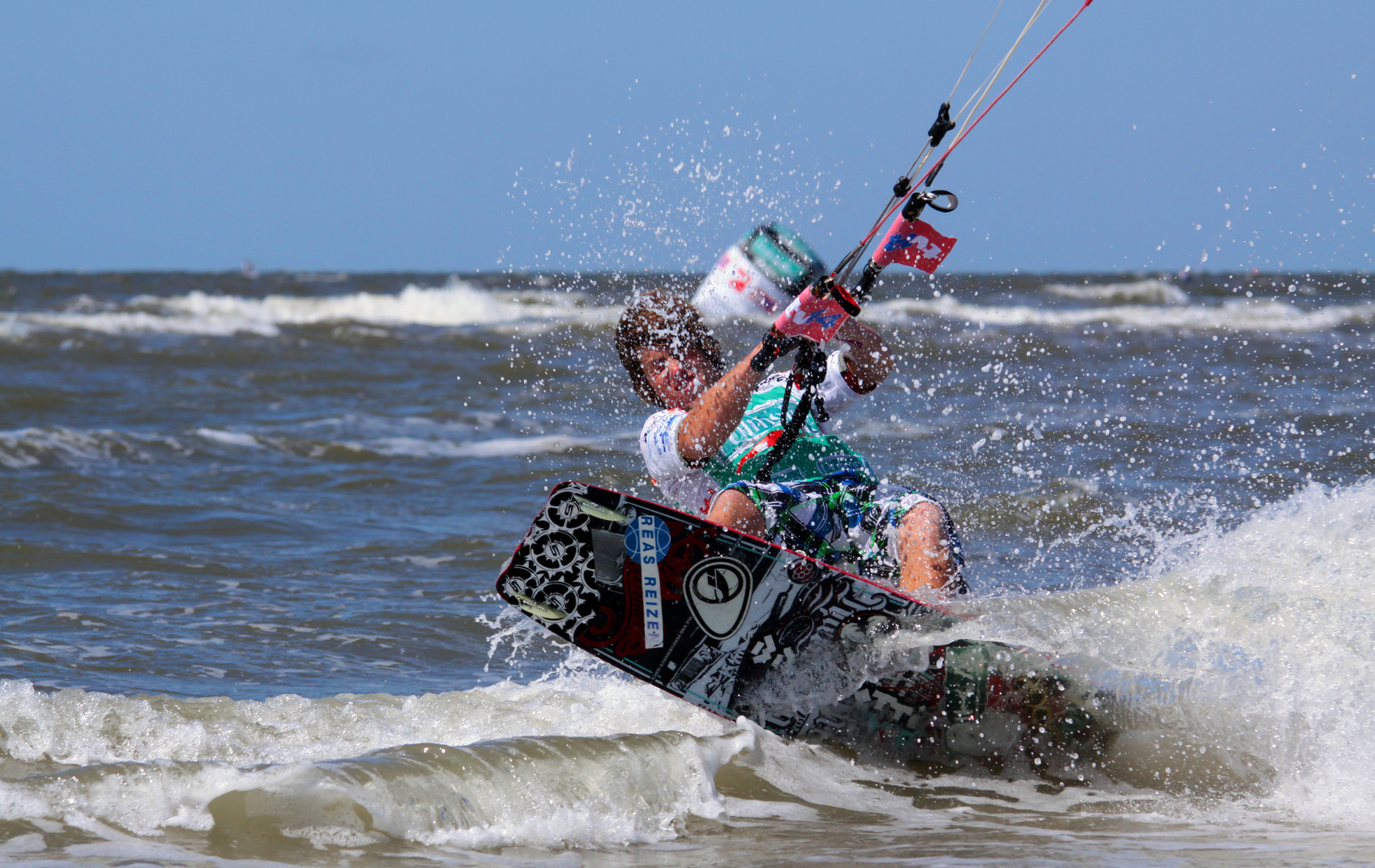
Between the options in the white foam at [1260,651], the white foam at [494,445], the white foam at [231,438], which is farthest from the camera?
the white foam at [231,438]

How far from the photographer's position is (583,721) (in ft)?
13.0

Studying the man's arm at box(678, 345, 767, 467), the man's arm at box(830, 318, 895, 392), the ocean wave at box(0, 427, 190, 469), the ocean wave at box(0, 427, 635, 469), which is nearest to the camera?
the man's arm at box(678, 345, 767, 467)

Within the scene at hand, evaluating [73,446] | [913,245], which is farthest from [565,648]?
[73,446]

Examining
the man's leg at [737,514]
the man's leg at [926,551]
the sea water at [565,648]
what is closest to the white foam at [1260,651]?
the sea water at [565,648]

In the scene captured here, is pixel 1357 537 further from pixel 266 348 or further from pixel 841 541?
pixel 266 348

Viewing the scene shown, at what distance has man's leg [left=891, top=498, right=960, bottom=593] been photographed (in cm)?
367

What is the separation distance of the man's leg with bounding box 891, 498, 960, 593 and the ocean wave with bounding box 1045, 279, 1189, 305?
26917 millimetres

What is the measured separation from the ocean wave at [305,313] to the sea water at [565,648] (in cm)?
976

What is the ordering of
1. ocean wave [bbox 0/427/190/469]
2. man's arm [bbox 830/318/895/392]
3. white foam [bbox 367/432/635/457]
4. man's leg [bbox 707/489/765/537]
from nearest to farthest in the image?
man's leg [bbox 707/489/765/537] < man's arm [bbox 830/318/895/392] < ocean wave [bbox 0/427/190/469] < white foam [bbox 367/432/635/457]

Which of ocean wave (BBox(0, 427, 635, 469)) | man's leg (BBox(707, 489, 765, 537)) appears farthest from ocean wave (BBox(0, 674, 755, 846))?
ocean wave (BBox(0, 427, 635, 469))

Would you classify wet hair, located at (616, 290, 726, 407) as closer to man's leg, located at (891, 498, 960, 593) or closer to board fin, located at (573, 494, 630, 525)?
board fin, located at (573, 494, 630, 525)

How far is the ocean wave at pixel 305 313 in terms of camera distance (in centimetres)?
2125

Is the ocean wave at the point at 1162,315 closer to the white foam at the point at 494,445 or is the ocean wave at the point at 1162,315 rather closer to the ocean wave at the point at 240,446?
the white foam at the point at 494,445

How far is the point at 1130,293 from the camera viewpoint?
98.3 ft
